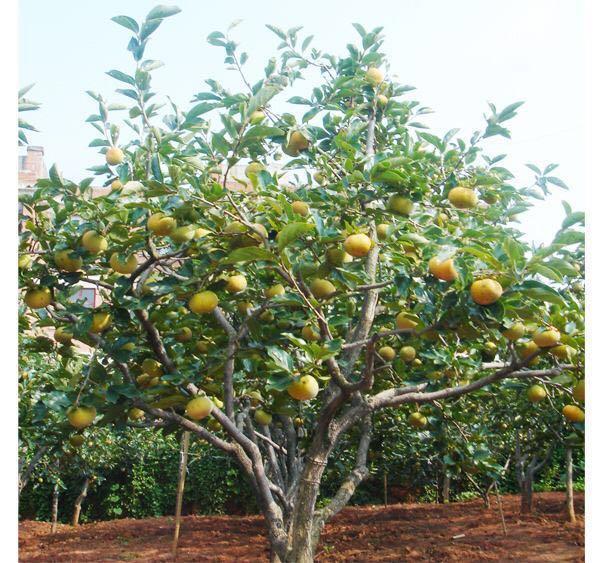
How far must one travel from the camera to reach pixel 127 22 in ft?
5.87

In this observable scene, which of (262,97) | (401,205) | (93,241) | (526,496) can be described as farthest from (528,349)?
(526,496)

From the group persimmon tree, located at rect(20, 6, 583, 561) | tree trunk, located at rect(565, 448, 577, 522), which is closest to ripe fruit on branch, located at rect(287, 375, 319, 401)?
persimmon tree, located at rect(20, 6, 583, 561)

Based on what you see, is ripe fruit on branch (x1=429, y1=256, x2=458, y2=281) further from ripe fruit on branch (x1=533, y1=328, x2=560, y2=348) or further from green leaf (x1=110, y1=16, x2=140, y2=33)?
green leaf (x1=110, y1=16, x2=140, y2=33)

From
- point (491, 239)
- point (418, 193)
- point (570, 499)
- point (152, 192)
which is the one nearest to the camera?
point (152, 192)

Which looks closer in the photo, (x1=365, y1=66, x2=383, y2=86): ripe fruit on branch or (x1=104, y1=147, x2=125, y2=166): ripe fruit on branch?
(x1=104, y1=147, x2=125, y2=166): ripe fruit on branch

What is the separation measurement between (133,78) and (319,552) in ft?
12.3

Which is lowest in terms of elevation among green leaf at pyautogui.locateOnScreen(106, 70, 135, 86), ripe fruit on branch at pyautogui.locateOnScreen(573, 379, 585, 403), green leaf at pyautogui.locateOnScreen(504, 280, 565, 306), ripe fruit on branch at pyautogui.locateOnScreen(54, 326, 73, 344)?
ripe fruit on branch at pyautogui.locateOnScreen(573, 379, 585, 403)

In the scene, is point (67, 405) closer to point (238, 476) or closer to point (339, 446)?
point (339, 446)

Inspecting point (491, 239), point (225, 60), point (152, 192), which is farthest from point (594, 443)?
point (225, 60)

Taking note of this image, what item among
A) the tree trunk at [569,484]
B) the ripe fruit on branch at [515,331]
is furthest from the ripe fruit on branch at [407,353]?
the tree trunk at [569,484]

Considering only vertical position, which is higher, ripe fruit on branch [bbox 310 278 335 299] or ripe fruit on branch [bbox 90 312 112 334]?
ripe fruit on branch [bbox 310 278 335 299]

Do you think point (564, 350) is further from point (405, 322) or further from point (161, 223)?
point (161, 223)

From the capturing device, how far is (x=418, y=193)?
1978mm

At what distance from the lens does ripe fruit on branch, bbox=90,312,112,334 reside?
213 centimetres
